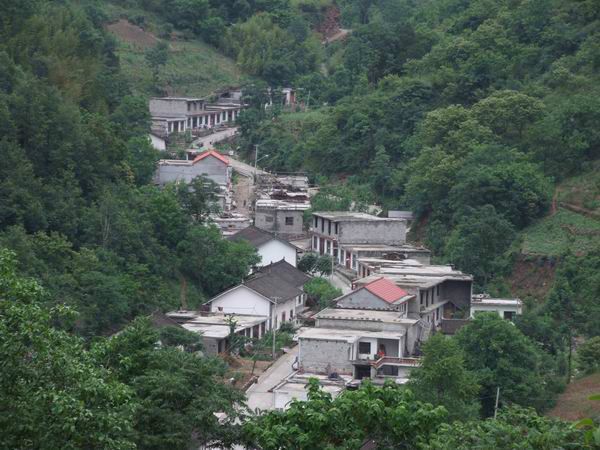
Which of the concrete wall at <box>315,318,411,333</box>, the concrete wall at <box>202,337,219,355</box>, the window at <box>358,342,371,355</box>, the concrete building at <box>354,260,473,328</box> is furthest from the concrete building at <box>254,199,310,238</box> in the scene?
the window at <box>358,342,371,355</box>

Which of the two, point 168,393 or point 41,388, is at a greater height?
point 41,388

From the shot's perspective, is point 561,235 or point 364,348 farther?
point 561,235

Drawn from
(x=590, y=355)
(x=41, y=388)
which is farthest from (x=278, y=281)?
(x=41, y=388)

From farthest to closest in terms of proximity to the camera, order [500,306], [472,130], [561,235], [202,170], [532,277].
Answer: [202,170]
[472,130]
[561,235]
[532,277]
[500,306]

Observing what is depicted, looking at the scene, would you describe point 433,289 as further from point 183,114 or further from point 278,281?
point 183,114

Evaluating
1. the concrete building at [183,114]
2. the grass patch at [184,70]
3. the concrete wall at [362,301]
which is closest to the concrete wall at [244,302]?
the concrete wall at [362,301]

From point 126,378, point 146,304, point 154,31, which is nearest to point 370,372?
point 146,304
